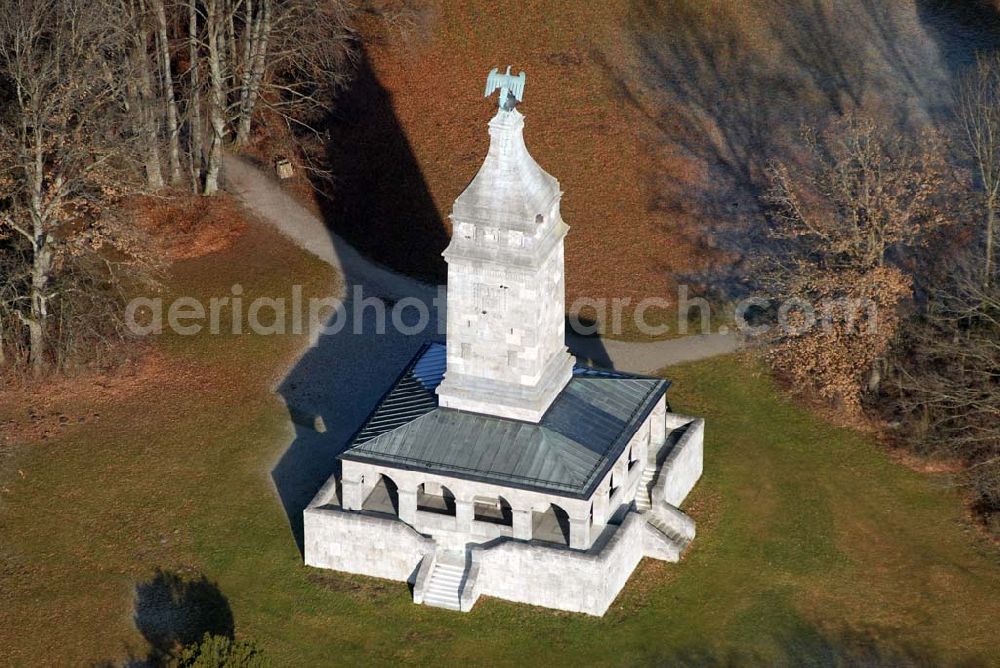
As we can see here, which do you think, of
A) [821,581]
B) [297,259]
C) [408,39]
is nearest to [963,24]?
[408,39]

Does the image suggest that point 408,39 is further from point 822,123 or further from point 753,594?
point 753,594

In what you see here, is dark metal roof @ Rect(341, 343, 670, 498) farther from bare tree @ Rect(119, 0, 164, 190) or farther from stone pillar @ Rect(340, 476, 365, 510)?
bare tree @ Rect(119, 0, 164, 190)

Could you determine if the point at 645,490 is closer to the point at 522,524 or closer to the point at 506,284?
the point at 522,524

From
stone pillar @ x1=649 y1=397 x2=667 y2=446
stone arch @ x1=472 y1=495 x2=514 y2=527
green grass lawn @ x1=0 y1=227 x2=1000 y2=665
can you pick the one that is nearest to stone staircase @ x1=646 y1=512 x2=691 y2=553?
green grass lawn @ x1=0 y1=227 x2=1000 y2=665

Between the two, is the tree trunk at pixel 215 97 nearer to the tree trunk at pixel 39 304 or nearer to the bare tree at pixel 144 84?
the bare tree at pixel 144 84

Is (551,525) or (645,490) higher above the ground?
(645,490)

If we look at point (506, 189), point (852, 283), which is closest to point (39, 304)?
point (506, 189)
